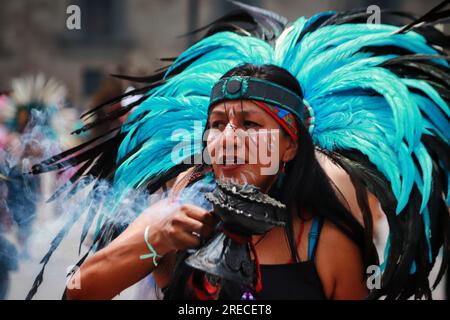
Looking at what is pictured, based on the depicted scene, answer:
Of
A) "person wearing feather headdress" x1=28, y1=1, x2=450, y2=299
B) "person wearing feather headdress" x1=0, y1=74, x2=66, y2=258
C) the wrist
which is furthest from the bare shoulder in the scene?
"person wearing feather headdress" x1=0, y1=74, x2=66, y2=258

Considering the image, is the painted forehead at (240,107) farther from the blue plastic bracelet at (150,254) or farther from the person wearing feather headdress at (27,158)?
the person wearing feather headdress at (27,158)

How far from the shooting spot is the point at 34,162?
9.41 feet

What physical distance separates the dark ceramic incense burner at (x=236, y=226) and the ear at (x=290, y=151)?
1.02 feet

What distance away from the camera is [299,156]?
2.54 metres

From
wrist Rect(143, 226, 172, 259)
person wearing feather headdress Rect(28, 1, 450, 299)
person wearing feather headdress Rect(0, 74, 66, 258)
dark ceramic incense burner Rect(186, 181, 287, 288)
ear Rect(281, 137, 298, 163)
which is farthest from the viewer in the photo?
person wearing feather headdress Rect(0, 74, 66, 258)

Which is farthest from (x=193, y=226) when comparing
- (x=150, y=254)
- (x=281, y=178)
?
(x=281, y=178)

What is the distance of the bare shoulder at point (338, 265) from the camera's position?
2486 millimetres

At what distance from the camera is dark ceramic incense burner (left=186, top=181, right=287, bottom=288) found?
2.18 meters

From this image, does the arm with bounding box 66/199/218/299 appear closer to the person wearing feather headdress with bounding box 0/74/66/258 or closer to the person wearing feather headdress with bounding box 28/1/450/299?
the person wearing feather headdress with bounding box 28/1/450/299

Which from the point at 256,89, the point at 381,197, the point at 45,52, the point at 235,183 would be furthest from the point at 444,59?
the point at 45,52

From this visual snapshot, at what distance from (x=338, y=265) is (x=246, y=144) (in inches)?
20.5

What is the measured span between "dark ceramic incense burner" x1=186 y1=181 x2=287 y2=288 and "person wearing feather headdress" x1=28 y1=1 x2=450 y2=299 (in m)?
0.07

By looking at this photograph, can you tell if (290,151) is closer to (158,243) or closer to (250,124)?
(250,124)

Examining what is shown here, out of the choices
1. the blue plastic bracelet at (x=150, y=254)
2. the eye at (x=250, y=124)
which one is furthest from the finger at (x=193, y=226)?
the eye at (x=250, y=124)
